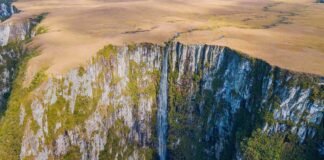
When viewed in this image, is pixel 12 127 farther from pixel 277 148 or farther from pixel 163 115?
pixel 277 148

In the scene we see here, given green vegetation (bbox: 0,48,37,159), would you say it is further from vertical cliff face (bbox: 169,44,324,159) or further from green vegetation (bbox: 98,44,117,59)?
vertical cliff face (bbox: 169,44,324,159)

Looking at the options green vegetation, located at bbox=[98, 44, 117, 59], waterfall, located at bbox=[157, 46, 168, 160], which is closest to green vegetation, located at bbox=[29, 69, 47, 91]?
green vegetation, located at bbox=[98, 44, 117, 59]

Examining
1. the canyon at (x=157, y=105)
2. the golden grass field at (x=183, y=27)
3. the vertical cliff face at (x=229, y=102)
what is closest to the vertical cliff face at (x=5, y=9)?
the golden grass field at (x=183, y=27)

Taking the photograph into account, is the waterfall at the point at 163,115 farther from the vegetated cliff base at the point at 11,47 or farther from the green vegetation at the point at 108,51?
the vegetated cliff base at the point at 11,47

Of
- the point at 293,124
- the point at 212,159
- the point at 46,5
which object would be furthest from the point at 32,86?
the point at 46,5

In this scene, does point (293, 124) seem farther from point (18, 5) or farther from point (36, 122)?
point (18, 5)

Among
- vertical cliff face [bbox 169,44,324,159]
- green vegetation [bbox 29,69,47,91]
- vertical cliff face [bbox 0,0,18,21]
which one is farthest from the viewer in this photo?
vertical cliff face [bbox 0,0,18,21]
